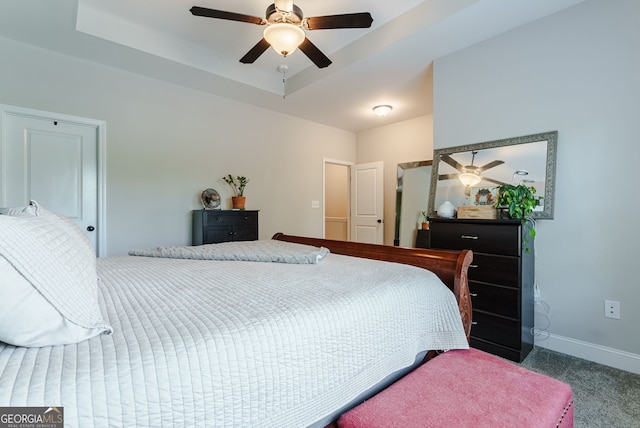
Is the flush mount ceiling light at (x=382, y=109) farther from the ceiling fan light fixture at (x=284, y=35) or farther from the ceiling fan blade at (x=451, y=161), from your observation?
the ceiling fan light fixture at (x=284, y=35)

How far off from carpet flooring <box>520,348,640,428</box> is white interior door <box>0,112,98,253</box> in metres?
4.20

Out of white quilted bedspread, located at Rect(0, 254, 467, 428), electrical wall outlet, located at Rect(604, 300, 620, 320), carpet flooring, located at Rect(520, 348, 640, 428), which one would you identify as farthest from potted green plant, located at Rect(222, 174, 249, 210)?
electrical wall outlet, located at Rect(604, 300, 620, 320)

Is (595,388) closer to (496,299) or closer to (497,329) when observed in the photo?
(497,329)

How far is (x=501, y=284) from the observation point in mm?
2322

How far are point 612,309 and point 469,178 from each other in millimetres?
1426

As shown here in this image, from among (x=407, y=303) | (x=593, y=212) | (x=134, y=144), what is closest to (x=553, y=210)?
(x=593, y=212)

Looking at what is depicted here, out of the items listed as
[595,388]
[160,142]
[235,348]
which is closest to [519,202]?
[595,388]

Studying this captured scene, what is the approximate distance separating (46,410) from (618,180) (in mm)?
3145

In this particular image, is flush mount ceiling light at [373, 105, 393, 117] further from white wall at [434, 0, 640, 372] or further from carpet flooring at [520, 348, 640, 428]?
carpet flooring at [520, 348, 640, 428]

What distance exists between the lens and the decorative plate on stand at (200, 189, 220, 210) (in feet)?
12.4

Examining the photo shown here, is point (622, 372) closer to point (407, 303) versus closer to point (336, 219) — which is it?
point (407, 303)

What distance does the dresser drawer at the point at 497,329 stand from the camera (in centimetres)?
225

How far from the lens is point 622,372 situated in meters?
2.08

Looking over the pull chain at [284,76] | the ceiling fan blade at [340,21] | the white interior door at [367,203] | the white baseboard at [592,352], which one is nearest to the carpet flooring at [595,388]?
the white baseboard at [592,352]
